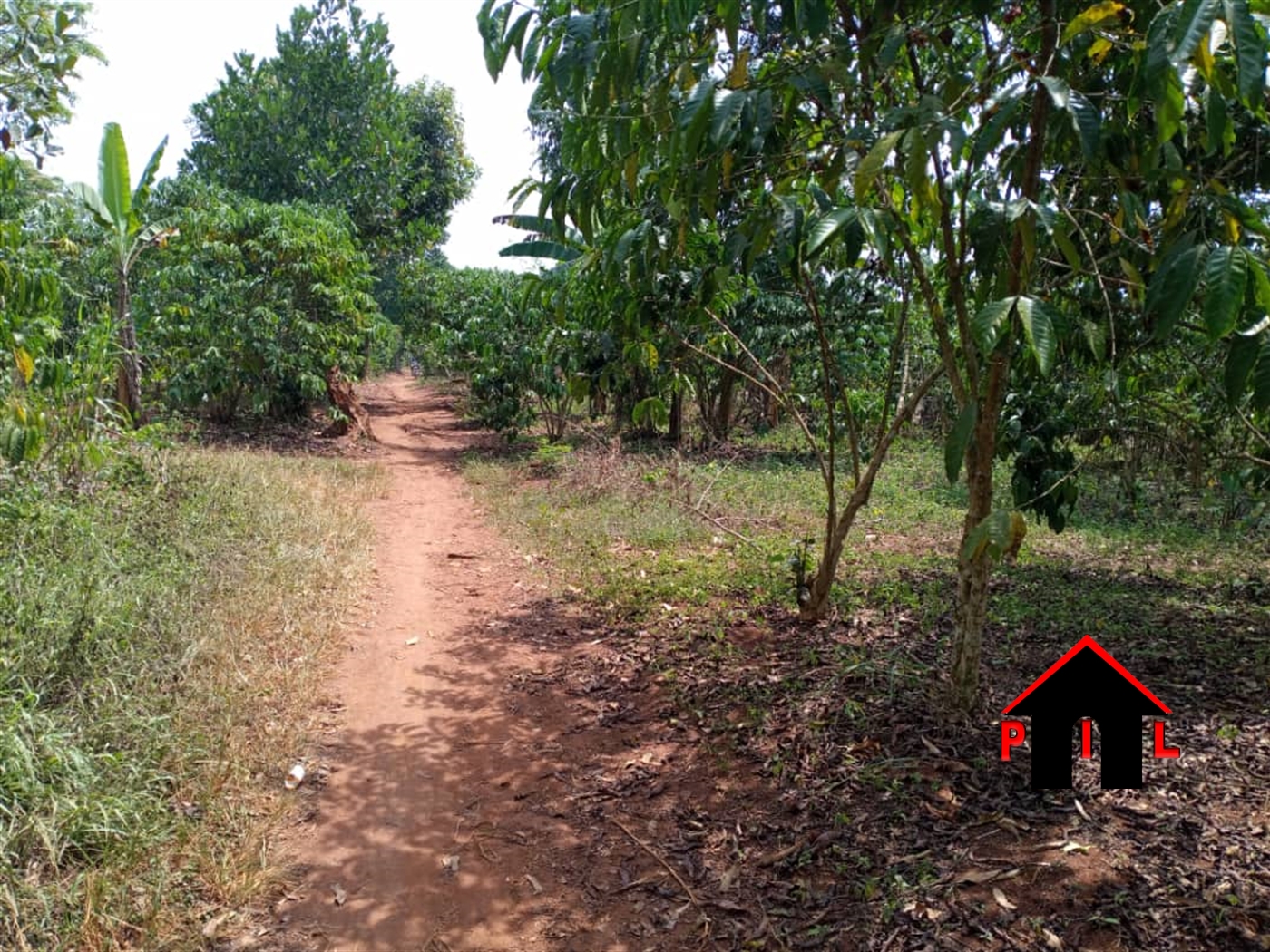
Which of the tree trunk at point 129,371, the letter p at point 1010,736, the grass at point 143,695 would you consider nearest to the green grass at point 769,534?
the letter p at point 1010,736

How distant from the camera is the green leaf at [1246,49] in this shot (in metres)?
1.57

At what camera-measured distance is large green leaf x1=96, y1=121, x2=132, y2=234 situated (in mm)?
7223

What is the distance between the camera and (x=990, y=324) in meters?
2.04

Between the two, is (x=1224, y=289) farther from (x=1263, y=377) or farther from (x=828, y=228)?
(x=828, y=228)

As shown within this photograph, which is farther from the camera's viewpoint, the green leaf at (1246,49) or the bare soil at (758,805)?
the bare soil at (758,805)

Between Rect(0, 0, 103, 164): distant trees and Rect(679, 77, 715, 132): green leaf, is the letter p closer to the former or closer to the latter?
Rect(679, 77, 715, 132): green leaf

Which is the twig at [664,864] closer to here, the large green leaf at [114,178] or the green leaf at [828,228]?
the green leaf at [828,228]

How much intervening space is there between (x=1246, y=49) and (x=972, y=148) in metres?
1.29

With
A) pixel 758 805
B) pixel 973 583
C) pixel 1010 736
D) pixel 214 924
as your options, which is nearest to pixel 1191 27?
pixel 973 583

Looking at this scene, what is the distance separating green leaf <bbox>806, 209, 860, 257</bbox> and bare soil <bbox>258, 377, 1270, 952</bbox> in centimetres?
195

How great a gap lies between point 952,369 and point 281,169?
1644cm

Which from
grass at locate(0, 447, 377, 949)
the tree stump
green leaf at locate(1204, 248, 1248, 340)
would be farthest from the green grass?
the tree stump

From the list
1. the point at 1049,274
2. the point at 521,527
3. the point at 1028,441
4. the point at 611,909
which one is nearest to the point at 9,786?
the point at 611,909

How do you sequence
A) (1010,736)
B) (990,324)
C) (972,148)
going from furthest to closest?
(1010,736) → (972,148) → (990,324)
